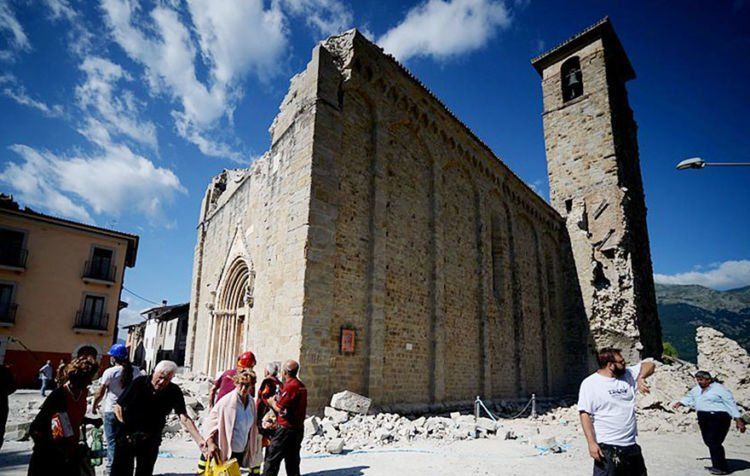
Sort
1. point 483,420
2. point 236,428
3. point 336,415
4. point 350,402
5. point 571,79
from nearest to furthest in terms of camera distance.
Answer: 1. point 236,428
2. point 336,415
3. point 350,402
4. point 483,420
5. point 571,79

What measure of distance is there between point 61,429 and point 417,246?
886 cm

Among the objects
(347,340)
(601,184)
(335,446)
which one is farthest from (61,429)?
(601,184)

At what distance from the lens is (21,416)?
8555 millimetres

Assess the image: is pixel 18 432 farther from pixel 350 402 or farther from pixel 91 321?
pixel 91 321

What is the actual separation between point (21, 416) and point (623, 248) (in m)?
21.4

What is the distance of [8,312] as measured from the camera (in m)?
16.7

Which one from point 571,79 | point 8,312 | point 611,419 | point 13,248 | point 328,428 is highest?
point 571,79

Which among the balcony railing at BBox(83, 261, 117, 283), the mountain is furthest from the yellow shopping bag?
the mountain

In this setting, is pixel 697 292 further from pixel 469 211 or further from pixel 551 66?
pixel 469 211

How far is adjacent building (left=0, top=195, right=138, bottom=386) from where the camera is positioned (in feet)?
55.4

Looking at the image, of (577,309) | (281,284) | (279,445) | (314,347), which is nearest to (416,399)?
(314,347)

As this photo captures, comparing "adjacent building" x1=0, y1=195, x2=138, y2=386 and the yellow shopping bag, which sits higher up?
"adjacent building" x1=0, y1=195, x2=138, y2=386

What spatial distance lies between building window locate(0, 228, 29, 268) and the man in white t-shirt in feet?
72.2

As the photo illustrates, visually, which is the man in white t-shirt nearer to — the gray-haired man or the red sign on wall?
the gray-haired man
